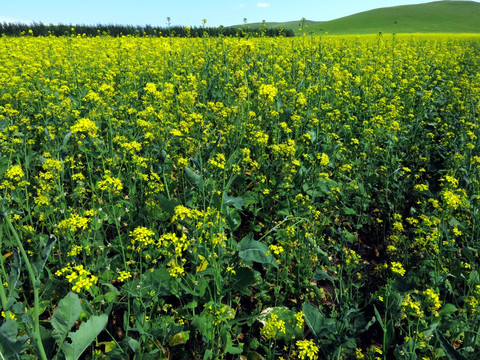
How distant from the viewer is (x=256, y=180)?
137 inches

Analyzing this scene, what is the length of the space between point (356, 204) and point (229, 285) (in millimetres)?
1807

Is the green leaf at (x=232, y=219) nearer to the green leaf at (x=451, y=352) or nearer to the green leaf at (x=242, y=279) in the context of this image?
the green leaf at (x=242, y=279)

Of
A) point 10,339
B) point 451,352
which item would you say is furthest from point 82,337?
point 451,352

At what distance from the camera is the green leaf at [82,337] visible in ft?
5.57

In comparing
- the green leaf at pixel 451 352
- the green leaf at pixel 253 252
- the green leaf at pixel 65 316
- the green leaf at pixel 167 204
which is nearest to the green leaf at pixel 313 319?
the green leaf at pixel 253 252

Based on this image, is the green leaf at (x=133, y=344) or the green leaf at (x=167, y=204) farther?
the green leaf at (x=167, y=204)

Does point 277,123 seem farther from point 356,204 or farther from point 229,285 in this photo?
point 229,285

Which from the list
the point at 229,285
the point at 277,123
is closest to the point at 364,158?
the point at 277,123

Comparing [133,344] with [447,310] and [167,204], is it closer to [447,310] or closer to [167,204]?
[167,204]

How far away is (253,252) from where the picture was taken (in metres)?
2.28

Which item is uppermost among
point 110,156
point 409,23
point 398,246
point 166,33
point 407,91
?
point 409,23

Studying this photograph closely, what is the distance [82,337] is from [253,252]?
3.62 ft

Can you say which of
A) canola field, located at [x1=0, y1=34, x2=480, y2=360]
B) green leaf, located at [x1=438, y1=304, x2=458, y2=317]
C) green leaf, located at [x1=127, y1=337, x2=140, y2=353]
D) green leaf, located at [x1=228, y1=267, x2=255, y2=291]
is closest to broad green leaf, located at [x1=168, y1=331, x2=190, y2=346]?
canola field, located at [x1=0, y1=34, x2=480, y2=360]

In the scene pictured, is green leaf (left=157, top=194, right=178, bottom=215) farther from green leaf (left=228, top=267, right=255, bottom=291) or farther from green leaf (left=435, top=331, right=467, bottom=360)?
green leaf (left=435, top=331, right=467, bottom=360)
